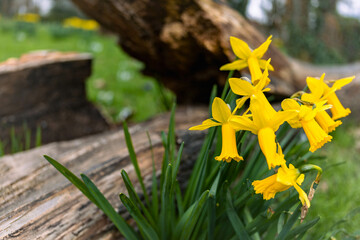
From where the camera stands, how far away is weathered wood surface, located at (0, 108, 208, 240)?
3.10ft

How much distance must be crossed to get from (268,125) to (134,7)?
4.13ft

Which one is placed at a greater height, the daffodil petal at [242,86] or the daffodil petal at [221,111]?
the daffodil petal at [242,86]

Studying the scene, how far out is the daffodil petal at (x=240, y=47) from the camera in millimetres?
853

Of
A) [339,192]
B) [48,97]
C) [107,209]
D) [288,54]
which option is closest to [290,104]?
[107,209]

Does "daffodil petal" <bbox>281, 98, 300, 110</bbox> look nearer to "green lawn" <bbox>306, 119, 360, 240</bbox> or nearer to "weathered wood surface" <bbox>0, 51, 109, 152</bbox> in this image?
"green lawn" <bbox>306, 119, 360, 240</bbox>

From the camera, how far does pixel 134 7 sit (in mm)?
1711

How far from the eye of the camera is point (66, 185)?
1.07 m

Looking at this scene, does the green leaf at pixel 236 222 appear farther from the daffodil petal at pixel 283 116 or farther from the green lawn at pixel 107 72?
the green lawn at pixel 107 72

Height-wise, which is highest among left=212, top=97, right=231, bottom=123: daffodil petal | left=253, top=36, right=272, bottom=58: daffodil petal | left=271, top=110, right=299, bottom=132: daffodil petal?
left=253, top=36, right=272, bottom=58: daffodil petal

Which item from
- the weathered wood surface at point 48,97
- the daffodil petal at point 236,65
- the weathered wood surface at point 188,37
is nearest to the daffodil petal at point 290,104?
the daffodil petal at point 236,65

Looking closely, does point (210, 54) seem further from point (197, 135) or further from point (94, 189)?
point (94, 189)

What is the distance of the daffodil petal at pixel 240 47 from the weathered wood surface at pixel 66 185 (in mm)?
578

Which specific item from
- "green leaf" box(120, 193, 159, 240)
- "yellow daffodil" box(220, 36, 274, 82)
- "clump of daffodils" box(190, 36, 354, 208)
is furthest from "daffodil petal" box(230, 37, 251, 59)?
"green leaf" box(120, 193, 159, 240)

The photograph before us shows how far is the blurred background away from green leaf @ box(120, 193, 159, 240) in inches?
18.8
